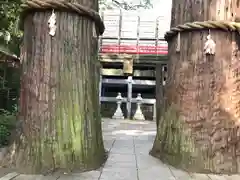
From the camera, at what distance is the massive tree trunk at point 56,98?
3.16 m

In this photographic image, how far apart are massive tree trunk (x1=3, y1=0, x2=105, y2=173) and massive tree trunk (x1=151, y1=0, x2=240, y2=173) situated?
1062mm

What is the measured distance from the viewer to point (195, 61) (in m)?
3.65

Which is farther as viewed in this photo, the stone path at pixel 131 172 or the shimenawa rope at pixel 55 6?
the shimenawa rope at pixel 55 6

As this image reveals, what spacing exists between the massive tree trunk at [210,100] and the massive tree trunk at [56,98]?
106cm

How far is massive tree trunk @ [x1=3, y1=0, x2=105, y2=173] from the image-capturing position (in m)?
3.16

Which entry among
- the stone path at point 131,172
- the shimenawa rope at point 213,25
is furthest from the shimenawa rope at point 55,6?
the stone path at point 131,172

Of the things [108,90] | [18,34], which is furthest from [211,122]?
[108,90]

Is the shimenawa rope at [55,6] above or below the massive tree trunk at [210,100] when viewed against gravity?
above

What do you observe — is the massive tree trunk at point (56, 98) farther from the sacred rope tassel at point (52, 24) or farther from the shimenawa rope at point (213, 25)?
the shimenawa rope at point (213, 25)

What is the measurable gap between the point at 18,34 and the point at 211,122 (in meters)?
5.50

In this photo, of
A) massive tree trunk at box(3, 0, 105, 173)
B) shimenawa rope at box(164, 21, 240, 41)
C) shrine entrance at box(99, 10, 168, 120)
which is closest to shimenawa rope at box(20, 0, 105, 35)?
massive tree trunk at box(3, 0, 105, 173)

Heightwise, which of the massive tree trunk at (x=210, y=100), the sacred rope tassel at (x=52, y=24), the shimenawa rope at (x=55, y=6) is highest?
the shimenawa rope at (x=55, y=6)

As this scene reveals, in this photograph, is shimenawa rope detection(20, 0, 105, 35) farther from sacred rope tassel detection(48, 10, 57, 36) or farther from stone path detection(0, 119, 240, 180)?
stone path detection(0, 119, 240, 180)

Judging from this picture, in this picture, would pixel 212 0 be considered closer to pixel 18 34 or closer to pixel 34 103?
pixel 34 103
